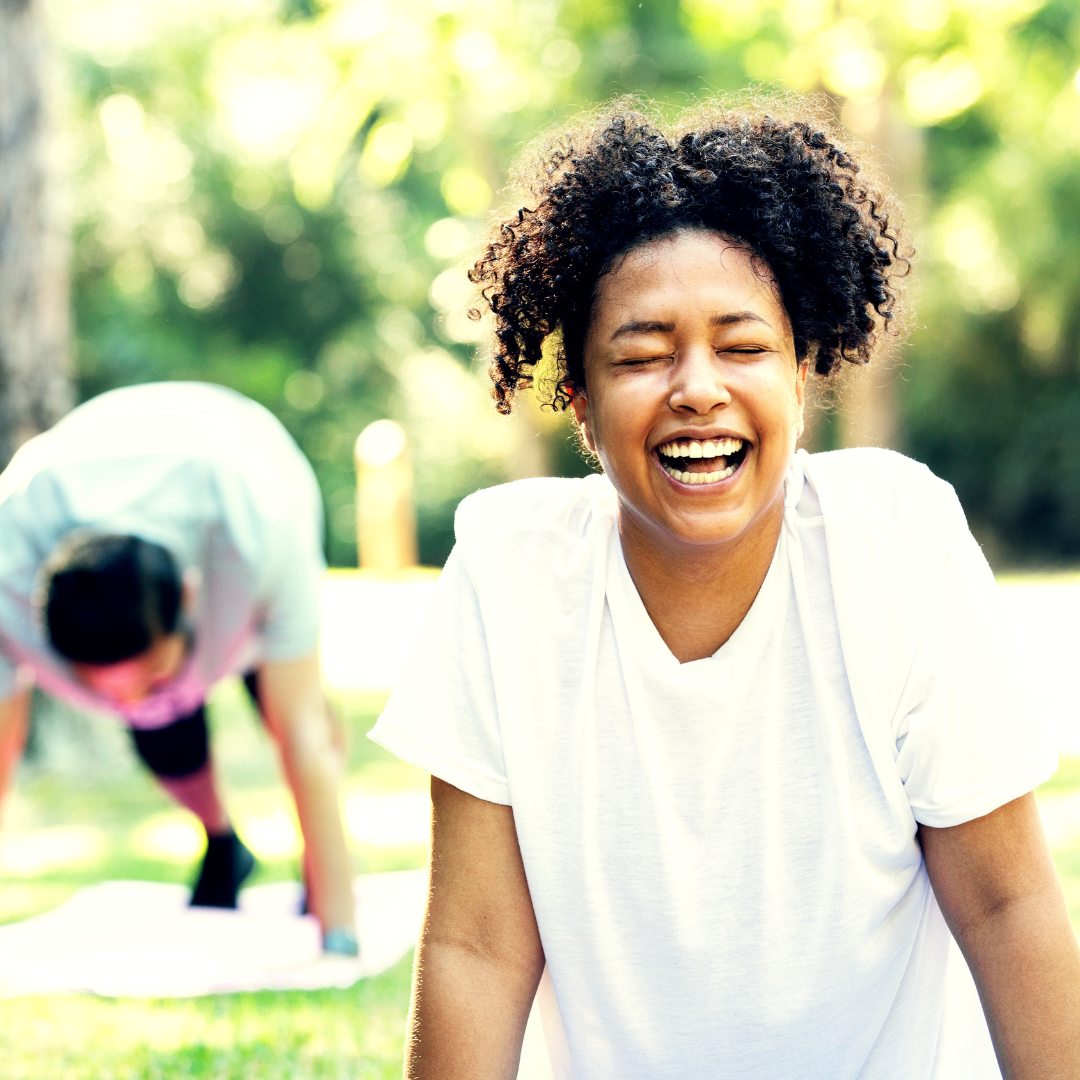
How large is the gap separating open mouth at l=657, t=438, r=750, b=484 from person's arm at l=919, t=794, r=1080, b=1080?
1.76 feet

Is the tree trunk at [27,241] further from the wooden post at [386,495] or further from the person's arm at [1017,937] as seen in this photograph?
the wooden post at [386,495]

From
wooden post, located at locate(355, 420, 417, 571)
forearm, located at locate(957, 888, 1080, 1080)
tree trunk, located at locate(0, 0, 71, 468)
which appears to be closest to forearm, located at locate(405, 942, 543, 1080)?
forearm, located at locate(957, 888, 1080, 1080)

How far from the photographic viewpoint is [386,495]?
46.7 ft

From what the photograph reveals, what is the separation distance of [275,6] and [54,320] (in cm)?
793

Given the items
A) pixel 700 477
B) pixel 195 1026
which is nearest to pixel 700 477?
pixel 700 477

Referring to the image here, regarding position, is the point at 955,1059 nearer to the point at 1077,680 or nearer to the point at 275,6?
the point at 1077,680

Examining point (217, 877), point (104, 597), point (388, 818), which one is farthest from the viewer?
point (388, 818)

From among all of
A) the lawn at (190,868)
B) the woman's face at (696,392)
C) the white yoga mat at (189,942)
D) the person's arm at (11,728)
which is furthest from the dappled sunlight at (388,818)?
the woman's face at (696,392)

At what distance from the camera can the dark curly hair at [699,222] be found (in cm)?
181

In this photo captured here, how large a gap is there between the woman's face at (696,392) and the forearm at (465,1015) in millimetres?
638

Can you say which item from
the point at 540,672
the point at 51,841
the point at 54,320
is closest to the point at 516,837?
the point at 540,672

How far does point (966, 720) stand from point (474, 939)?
711 millimetres

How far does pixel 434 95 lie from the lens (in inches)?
374

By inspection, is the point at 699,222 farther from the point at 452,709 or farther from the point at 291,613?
the point at 291,613
